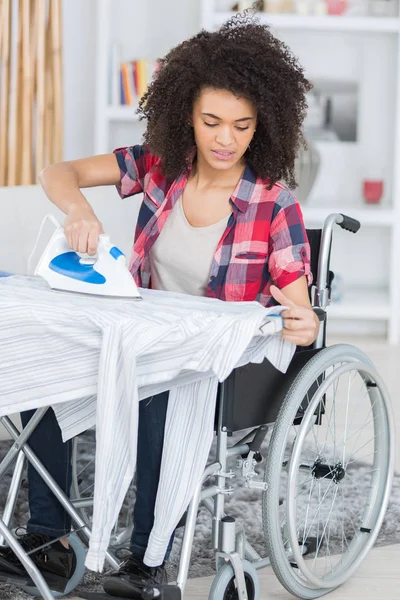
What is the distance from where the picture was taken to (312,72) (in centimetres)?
475

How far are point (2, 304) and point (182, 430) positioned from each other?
360 mm

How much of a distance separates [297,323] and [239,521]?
809 mm

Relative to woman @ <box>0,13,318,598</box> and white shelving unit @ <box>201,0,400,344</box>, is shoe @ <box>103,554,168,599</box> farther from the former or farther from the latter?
white shelving unit @ <box>201,0,400,344</box>

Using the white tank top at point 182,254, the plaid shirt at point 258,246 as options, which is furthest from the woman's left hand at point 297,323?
the white tank top at point 182,254

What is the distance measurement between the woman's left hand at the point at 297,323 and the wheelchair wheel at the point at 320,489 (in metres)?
0.08

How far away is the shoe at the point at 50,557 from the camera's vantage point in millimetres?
1963

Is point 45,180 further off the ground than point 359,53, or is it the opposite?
point 359,53

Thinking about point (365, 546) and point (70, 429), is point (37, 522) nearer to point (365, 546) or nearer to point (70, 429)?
point (70, 429)

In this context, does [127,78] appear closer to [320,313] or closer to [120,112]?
[120,112]

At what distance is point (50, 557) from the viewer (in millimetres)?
1986

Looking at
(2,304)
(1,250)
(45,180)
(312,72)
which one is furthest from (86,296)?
(312,72)

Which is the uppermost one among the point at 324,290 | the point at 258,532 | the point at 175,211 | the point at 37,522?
the point at 175,211

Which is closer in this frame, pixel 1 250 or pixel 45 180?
pixel 45 180

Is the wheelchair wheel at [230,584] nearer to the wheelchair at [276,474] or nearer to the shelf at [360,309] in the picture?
the wheelchair at [276,474]
